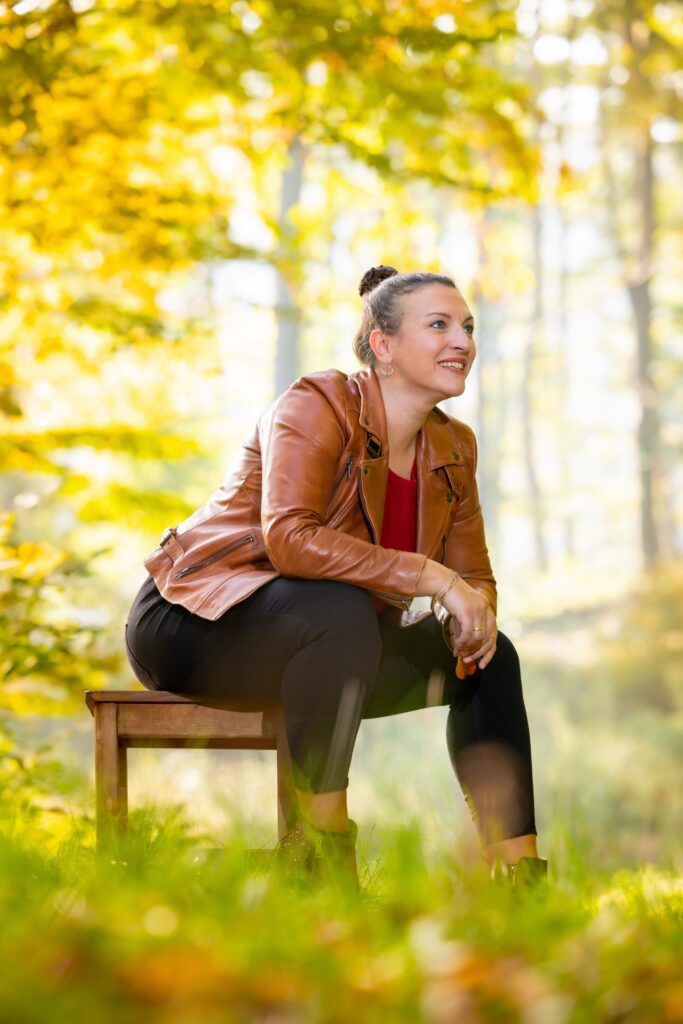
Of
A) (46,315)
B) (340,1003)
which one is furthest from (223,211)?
(340,1003)

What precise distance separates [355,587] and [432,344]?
0.70 meters

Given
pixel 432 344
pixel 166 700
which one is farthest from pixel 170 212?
pixel 166 700

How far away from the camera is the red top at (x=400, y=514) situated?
285 centimetres

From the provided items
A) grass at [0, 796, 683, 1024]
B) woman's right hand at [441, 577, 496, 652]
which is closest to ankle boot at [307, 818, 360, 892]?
grass at [0, 796, 683, 1024]

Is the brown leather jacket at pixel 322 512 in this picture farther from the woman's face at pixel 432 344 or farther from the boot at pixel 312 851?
the boot at pixel 312 851

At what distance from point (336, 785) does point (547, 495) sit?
26.6 metres

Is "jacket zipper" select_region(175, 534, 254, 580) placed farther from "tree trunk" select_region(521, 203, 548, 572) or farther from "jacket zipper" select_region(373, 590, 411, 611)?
"tree trunk" select_region(521, 203, 548, 572)

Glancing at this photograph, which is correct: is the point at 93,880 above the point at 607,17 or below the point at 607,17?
below

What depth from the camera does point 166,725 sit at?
8.71ft

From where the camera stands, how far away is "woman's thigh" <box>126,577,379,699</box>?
95.9 inches

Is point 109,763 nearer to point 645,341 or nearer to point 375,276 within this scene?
point 375,276

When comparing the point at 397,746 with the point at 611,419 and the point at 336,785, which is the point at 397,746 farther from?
the point at 611,419

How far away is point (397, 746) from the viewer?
1557 centimetres

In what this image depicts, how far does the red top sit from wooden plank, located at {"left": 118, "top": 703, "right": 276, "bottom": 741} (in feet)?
1.74
